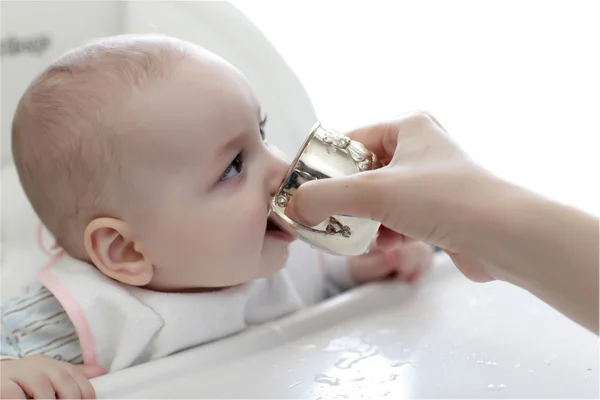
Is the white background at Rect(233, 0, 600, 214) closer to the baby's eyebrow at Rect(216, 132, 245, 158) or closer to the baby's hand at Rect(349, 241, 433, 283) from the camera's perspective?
the baby's hand at Rect(349, 241, 433, 283)

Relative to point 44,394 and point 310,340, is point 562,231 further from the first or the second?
point 44,394

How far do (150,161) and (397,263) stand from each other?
1.11 ft

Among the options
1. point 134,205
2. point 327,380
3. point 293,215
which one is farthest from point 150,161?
point 327,380

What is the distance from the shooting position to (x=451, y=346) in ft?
2.35

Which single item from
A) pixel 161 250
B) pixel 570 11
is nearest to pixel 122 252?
pixel 161 250

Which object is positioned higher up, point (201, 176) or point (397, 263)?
point (201, 176)

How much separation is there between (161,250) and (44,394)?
0.17 metres

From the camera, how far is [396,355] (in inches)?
27.9

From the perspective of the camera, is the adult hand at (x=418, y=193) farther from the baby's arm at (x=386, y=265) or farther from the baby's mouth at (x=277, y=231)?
the baby's arm at (x=386, y=265)

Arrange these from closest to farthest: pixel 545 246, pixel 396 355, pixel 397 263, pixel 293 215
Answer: pixel 545 246
pixel 293 215
pixel 396 355
pixel 397 263

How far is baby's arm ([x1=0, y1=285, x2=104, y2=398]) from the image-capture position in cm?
63

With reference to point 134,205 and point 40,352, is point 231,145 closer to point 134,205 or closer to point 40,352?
point 134,205

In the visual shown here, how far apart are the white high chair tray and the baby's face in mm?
93

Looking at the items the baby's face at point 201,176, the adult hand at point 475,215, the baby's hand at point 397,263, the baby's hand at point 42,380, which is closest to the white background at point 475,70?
the baby's hand at point 397,263
